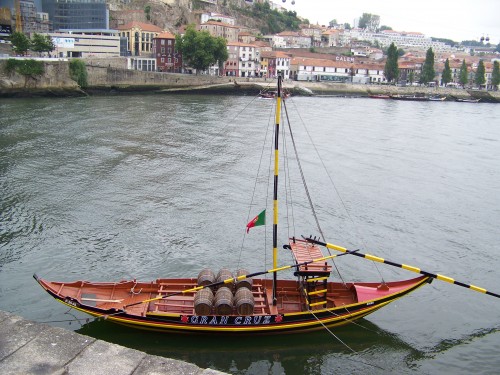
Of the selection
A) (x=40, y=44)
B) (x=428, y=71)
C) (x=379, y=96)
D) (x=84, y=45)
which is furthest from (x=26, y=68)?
(x=428, y=71)

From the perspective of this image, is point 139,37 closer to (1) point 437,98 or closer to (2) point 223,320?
(1) point 437,98

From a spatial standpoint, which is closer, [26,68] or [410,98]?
[26,68]

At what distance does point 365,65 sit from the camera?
403 ft

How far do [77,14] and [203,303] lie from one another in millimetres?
88884

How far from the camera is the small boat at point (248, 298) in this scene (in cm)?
1285

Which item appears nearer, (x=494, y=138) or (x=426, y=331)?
(x=426, y=331)

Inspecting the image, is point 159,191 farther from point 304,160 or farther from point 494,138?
point 494,138

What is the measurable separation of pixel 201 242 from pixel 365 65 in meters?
112

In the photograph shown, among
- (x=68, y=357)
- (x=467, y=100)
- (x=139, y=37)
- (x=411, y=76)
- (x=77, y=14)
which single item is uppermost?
(x=77, y=14)

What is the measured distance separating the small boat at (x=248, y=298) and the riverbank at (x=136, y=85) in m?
41.4

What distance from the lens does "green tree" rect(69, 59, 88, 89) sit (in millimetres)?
65625

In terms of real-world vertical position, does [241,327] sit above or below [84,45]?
below

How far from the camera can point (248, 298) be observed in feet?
42.5

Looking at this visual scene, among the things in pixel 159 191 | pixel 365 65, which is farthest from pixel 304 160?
pixel 365 65
